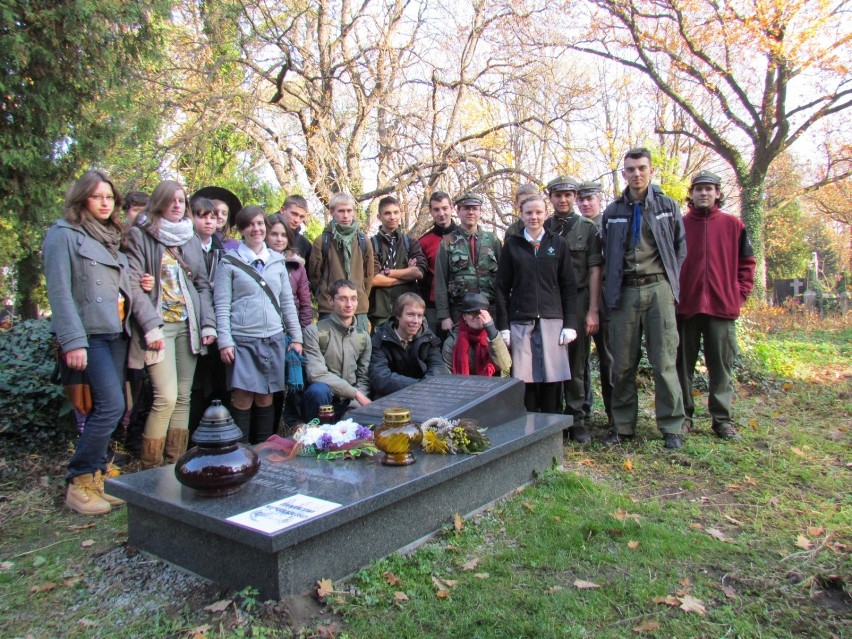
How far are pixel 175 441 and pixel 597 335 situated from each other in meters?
3.46

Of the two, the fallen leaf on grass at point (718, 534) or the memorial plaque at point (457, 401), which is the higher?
the memorial plaque at point (457, 401)

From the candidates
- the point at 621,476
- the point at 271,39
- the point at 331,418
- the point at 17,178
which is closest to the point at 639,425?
the point at 621,476

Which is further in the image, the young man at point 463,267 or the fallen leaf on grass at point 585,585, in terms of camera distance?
the young man at point 463,267

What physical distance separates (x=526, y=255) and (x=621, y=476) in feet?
5.93

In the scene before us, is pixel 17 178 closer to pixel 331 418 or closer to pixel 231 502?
pixel 331 418

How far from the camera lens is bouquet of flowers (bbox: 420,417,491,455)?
11.9ft

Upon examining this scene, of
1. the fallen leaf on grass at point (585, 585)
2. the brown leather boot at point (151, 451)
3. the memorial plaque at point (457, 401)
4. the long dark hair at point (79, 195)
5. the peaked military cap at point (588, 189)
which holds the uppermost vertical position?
the peaked military cap at point (588, 189)

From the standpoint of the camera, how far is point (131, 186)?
8.05 metres

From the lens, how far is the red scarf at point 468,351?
16.8ft

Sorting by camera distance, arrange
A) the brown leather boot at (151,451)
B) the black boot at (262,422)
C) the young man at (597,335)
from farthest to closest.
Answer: the young man at (597,335) → the black boot at (262,422) → the brown leather boot at (151,451)

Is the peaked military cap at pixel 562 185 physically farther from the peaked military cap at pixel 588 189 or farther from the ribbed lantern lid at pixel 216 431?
the ribbed lantern lid at pixel 216 431

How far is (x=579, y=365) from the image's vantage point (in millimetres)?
5438

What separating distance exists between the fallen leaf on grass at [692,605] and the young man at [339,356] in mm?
2675

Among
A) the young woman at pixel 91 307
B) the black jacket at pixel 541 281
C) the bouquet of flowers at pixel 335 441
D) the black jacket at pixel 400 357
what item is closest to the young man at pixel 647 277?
the black jacket at pixel 541 281
